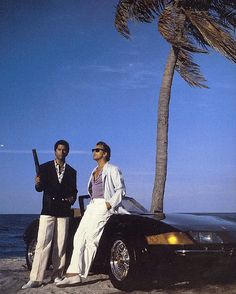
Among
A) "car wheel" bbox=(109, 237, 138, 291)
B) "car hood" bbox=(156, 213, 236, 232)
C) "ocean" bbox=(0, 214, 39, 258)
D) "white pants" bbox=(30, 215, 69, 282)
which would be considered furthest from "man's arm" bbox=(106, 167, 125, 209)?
"ocean" bbox=(0, 214, 39, 258)

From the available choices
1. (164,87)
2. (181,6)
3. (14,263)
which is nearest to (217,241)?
(14,263)

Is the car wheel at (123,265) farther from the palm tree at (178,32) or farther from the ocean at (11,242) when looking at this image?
the ocean at (11,242)

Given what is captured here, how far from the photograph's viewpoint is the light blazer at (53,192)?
214 inches

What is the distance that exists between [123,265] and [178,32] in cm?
624

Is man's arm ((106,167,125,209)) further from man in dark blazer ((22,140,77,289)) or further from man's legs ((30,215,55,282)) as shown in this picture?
man's legs ((30,215,55,282))

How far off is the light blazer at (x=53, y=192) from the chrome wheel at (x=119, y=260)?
85 cm

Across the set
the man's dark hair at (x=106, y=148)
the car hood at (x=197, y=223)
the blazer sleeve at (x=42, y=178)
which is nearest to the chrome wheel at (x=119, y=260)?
the car hood at (x=197, y=223)

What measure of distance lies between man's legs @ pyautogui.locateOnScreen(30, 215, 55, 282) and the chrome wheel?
2.81ft

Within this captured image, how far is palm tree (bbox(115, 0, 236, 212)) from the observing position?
9.40m

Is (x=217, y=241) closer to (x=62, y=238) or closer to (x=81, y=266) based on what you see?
(x=81, y=266)

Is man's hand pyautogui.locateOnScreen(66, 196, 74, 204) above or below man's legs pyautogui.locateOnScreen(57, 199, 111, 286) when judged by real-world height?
above

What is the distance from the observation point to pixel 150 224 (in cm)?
480

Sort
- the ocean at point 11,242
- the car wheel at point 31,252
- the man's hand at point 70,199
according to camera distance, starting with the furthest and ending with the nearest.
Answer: the ocean at point 11,242, the car wheel at point 31,252, the man's hand at point 70,199

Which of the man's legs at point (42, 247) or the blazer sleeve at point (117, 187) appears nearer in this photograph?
the blazer sleeve at point (117, 187)
